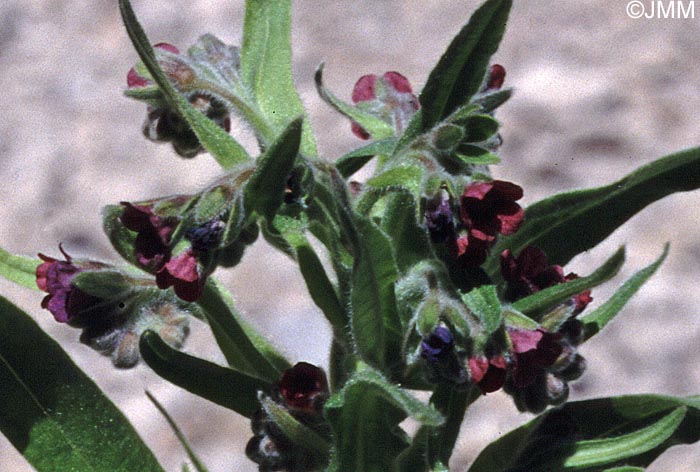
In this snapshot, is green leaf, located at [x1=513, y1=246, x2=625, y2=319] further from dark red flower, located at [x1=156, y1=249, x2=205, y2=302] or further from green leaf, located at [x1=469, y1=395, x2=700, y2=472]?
dark red flower, located at [x1=156, y1=249, x2=205, y2=302]

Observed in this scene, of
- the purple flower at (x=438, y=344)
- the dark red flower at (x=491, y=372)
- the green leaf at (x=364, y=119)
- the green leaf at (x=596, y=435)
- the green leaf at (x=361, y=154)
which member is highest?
the green leaf at (x=364, y=119)

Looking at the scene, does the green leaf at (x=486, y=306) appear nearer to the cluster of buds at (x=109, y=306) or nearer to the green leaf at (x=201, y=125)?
the green leaf at (x=201, y=125)

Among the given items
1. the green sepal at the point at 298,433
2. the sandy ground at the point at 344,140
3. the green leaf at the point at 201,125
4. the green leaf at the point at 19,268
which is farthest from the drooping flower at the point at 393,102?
the sandy ground at the point at 344,140

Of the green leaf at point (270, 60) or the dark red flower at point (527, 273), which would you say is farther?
the green leaf at point (270, 60)

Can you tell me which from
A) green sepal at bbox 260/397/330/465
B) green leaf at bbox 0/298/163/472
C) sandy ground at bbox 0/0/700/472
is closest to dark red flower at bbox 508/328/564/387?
green sepal at bbox 260/397/330/465

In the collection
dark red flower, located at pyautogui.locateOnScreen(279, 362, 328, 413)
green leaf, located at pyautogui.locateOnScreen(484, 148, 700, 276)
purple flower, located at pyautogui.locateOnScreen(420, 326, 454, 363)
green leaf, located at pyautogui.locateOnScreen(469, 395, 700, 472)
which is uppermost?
dark red flower, located at pyautogui.locateOnScreen(279, 362, 328, 413)

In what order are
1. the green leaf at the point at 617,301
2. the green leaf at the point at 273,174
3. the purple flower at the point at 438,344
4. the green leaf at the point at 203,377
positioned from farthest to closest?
the green leaf at the point at 617,301 → the green leaf at the point at 203,377 → the purple flower at the point at 438,344 → the green leaf at the point at 273,174

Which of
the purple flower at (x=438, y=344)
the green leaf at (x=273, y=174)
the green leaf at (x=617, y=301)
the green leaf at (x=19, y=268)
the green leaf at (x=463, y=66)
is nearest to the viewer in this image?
the green leaf at (x=273, y=174)

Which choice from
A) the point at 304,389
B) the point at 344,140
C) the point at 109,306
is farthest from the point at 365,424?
the point at 344,140
